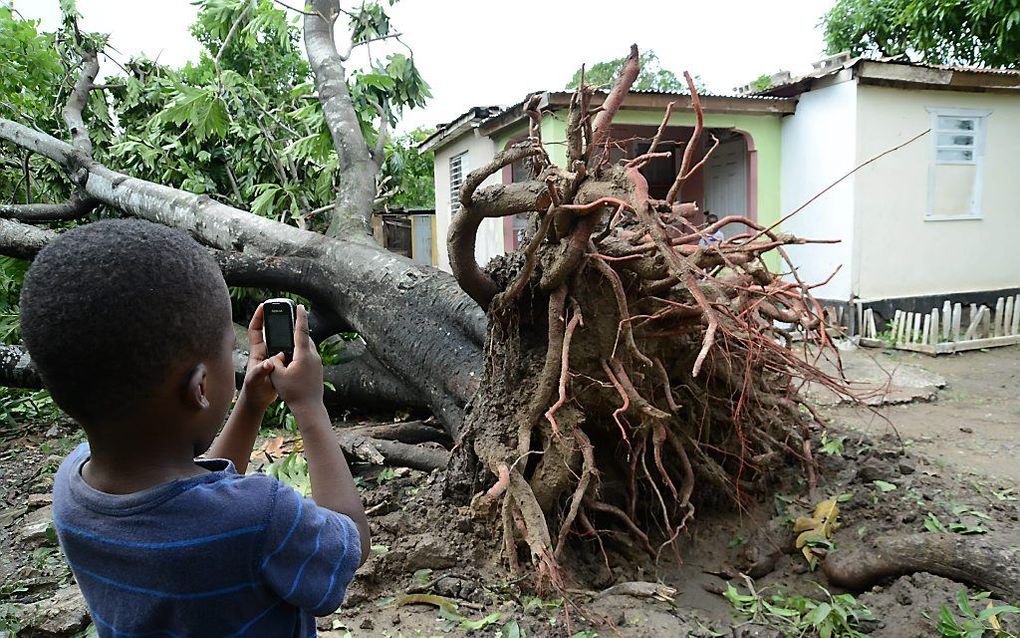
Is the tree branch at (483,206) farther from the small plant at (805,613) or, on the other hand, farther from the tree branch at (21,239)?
the tree branch at (21,239)

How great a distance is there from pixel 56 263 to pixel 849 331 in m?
9.70

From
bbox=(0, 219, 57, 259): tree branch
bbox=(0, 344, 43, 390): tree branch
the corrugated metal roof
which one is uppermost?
the corrugated metal roof

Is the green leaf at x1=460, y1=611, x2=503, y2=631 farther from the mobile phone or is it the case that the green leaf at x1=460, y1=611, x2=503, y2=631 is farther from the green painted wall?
the green painted wall

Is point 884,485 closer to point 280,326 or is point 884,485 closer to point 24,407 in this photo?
point 280,326

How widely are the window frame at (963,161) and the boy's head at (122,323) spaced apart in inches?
412

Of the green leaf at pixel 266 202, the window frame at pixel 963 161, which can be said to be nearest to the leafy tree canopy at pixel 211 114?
the green leaf at pixel 266 202

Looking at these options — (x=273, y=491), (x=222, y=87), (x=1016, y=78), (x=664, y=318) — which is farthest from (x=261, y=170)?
(x=1016, y=78)

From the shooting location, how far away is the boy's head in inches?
39.1

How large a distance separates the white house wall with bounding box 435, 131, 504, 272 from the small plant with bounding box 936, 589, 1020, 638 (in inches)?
327

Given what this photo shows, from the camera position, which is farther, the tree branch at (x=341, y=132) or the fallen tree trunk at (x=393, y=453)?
the tree branch at (x=341, y=132)

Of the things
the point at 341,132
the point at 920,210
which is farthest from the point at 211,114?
the point at 920,210

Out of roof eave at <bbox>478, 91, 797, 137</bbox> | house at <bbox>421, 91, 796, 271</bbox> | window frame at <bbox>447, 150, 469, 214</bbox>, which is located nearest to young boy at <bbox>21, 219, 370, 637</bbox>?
house at <bbox>421, 91, 796, 271</bbox>

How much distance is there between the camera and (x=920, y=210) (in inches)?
365

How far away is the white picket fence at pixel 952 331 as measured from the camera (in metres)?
7.88
